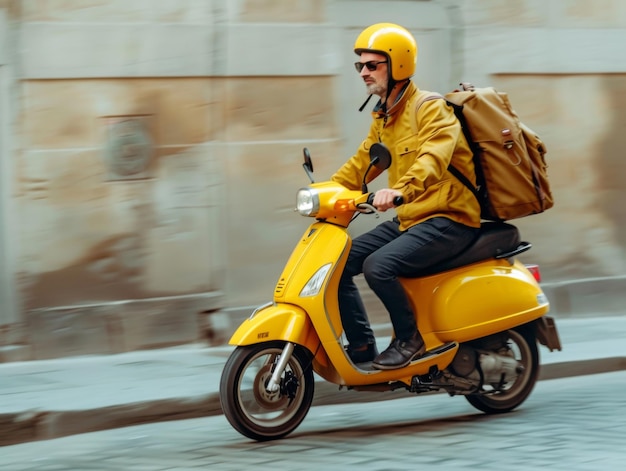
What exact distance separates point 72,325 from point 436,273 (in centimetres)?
Answer: 313

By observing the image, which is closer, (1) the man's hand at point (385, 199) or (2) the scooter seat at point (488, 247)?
(1) the man's hand at point (385, 199)

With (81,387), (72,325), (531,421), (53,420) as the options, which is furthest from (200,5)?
(531,421)

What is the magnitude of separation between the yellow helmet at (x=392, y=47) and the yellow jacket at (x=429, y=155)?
10cm

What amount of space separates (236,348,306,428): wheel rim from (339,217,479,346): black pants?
40 cm

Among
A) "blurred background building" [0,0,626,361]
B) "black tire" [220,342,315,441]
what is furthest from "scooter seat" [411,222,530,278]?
"blurred background building" [0,0,626,361]

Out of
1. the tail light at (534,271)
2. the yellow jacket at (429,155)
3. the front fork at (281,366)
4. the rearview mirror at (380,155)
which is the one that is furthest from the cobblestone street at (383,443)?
the rearview mirror at (380,155)

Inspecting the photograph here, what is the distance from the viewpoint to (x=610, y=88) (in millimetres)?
9984

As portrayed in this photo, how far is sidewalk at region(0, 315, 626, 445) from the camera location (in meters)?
6.31

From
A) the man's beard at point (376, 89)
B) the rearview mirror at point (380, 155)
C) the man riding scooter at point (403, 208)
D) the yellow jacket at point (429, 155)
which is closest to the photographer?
the rearview mirror at point (380, 155)

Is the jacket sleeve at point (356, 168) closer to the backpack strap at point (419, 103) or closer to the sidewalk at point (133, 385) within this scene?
the backpack strap at point (419, 103)

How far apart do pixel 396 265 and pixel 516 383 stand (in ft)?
3.71

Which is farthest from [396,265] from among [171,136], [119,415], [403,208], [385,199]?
[171,136]

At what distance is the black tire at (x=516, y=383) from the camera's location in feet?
20.8

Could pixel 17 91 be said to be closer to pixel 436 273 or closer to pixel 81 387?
pixel 81 387
